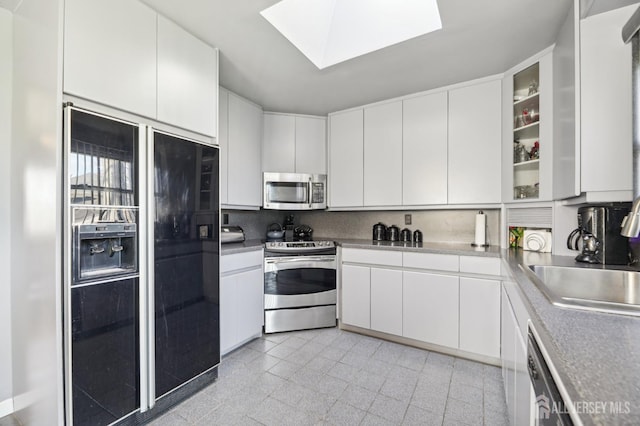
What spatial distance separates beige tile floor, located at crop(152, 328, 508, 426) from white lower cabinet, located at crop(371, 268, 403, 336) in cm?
18

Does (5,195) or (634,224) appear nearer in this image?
(634,224)

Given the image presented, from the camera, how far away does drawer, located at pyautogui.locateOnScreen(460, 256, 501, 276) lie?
6.82 feet

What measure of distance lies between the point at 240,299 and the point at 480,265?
1.97 m

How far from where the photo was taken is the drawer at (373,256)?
250cm

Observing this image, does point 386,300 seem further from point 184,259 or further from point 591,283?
point 184,259

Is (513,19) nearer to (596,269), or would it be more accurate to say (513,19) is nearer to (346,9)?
(346,9)

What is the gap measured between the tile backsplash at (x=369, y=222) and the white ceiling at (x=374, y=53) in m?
1.26

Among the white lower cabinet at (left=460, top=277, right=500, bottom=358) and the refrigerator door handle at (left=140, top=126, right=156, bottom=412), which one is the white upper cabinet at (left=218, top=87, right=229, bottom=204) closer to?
the refrigerator door handle at (left=140, top=126, right=156, bottom=412)

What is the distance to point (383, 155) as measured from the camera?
2.86m

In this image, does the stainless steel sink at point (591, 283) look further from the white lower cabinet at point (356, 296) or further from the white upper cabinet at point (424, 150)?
the white lower cabinet at point (356, 296)

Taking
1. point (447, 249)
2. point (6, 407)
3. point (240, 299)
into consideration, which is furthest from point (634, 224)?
point (6, 407)

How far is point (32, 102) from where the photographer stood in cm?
138

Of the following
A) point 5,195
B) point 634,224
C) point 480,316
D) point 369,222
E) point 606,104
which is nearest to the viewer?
point 634,224

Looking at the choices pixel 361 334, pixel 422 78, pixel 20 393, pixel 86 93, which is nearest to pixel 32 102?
pixel 86 93
